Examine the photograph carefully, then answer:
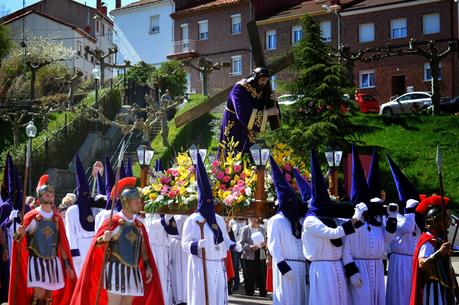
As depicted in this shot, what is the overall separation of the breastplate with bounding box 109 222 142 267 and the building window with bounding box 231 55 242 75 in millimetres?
42973

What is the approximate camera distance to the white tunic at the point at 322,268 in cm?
984

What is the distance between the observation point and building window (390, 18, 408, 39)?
4638 centimetres

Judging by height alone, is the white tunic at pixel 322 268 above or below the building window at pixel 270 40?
below

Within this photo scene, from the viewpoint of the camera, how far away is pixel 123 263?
9633 millimetres

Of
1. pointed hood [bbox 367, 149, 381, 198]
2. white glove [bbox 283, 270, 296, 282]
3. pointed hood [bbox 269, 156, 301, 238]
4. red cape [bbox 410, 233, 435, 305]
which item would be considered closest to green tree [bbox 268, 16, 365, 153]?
pointed hood [bbox 367, 149, 381, 198]

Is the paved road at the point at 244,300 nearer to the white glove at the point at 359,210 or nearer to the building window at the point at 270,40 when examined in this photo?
the white glove at the point at 359,210

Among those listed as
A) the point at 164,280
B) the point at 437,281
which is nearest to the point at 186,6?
the point at 164,280

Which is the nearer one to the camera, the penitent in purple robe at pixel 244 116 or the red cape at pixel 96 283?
the red cape at pixel 96 283

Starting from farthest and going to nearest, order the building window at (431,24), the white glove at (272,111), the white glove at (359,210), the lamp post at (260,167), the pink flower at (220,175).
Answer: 1. the building window at (431,24)
2. the white glove at (272,111)
3. the pink flower at (220,175)
4. the lamp post at (260,167)
5. the white glove at (359,210)

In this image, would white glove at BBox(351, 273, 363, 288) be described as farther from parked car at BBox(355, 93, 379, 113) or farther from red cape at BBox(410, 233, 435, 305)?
parked car at BBox(355, 93, 379, 113)

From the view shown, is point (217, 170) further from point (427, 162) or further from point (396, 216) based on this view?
point (427, 162)

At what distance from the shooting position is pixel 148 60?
192ft

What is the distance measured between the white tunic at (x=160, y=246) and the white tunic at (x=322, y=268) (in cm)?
347

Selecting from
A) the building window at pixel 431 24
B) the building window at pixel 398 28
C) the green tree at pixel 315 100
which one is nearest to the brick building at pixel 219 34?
the building window at pixel 398 28
